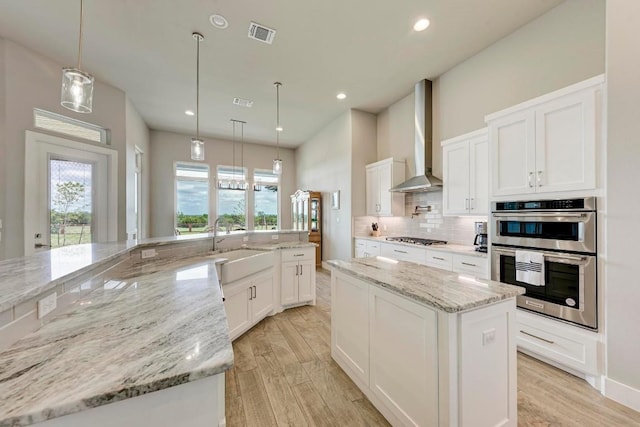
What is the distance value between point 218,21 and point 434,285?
3396 millimetres

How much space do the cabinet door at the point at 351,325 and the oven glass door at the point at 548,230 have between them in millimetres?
1698

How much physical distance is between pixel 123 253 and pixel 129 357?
1.39 meters

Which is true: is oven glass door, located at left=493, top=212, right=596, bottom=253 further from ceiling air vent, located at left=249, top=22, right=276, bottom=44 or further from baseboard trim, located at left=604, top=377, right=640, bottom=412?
ceiling air vent, located at left=249, top=22, right=276, bottom=44

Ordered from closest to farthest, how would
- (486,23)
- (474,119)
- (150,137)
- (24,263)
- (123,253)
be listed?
1. (24,263)
2. (123,253)
3. (486,23)
4. (474,119)
5. (150,137)

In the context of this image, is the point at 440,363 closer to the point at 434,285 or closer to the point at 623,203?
the point at 434,285

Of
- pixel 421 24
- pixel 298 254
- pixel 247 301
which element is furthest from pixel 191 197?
pixel 421 24

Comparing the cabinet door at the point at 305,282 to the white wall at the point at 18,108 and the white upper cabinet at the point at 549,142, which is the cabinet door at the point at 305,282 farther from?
the white wall at the point at 18,108

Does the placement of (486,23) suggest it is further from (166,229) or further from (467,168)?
(166,229)

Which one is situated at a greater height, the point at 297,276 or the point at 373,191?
the point at 373,191

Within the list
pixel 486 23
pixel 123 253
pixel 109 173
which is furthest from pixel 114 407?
pixel 109 173

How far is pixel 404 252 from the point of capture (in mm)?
3793

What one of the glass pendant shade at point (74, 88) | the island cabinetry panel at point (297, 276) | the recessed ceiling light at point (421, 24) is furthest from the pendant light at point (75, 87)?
the recessed ceiling light at point (421, 24)

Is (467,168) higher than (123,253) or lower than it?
higher

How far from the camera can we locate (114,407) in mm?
655
